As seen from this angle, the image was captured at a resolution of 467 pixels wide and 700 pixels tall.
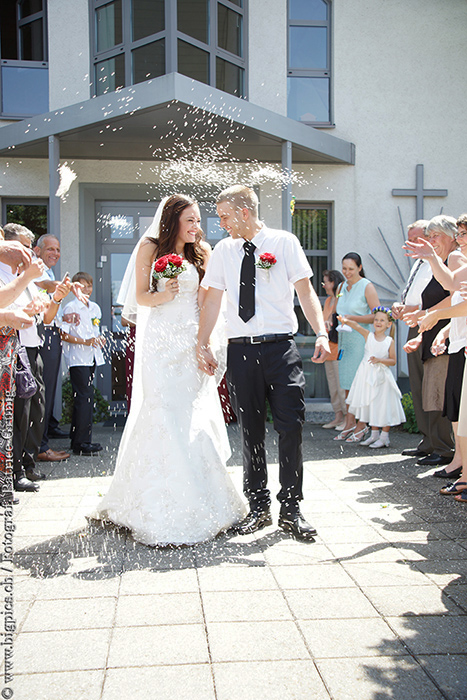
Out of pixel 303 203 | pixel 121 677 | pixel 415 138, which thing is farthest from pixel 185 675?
pixel 415 138

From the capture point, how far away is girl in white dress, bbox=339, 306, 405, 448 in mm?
7293

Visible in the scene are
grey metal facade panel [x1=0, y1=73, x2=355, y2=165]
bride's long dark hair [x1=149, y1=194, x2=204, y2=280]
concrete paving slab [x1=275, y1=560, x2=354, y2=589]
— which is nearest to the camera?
concrete paving slab [x1=275, y1=560, x2=354, y2=589]

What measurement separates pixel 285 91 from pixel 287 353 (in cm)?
767

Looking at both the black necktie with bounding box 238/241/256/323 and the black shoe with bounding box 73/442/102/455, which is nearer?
the black necktie with bounding box 238/241/256/323

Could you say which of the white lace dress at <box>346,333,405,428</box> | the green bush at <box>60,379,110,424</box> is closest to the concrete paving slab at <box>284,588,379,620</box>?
the white lace dress at <box>346,333,405,428</box>

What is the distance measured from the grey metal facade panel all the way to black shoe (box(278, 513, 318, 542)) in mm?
5516

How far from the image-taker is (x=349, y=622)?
9.58 ft

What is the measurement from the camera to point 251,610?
305cm

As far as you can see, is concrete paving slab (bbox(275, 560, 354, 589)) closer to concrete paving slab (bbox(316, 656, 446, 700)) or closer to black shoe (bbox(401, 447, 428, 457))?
concrete paving slab (bbox(316, 656, 446, 700))

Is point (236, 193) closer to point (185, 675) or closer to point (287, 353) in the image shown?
point (287, 353)

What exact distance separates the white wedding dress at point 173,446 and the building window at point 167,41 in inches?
220

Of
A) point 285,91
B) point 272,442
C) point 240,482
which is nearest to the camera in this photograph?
point 240,482

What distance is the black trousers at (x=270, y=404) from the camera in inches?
167

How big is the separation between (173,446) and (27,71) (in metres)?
8.40
